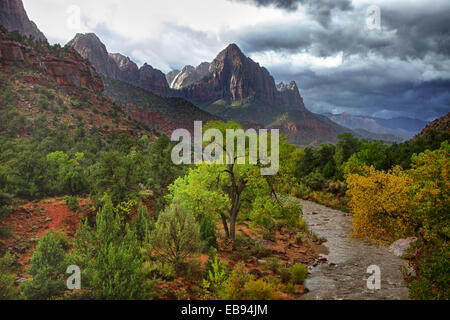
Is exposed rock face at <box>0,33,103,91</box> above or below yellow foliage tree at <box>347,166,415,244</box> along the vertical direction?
above

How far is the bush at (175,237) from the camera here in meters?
13.4

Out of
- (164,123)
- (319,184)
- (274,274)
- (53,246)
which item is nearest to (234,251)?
(274,274)

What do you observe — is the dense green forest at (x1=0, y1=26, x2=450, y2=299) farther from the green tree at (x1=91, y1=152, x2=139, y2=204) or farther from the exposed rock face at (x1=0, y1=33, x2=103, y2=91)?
the exposed rock face at (x1=0, y1=33, x2=103, y2=91)

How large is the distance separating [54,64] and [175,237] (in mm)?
73193

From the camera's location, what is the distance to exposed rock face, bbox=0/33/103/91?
56.2 metres

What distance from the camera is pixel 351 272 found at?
16.5 m

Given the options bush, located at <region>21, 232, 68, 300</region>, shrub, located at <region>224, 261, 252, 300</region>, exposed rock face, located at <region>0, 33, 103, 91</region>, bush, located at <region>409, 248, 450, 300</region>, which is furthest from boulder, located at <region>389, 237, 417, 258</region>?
exposed rock face, located at <region>0, 33, 103, 91</region>

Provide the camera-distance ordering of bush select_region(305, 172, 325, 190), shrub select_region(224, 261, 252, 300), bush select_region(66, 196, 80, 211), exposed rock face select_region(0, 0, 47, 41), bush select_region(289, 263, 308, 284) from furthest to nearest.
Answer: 1. exposed rock face select_region(0, 0, 47, 41)
2. bush select_region(305, 172, 325, 190)
3. bush select_region(66, 196, 80, 211)
4. bush select_region(289, 263, 308, 284)
5. shrub select_region(224, 261, 252, 300)

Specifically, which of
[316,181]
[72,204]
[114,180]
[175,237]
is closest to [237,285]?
[175,237]

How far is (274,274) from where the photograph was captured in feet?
50.7

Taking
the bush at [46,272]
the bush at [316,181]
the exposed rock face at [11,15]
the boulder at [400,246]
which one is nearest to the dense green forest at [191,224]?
the bush at [46,272]

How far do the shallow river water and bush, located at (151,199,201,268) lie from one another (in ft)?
21.5
